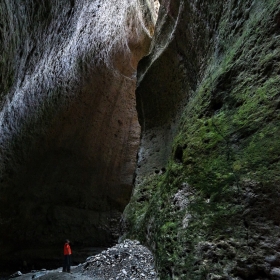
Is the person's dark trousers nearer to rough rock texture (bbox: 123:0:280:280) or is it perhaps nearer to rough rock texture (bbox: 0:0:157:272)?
rough rock texture (bbox: 123:0:280:280)

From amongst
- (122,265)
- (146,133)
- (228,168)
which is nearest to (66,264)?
(122,265)

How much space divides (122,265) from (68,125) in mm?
7676

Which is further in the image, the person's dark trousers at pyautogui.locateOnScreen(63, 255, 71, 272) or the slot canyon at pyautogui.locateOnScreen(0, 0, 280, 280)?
the person's dark trousers at pyautogui.locateOnScreen(63, 255, 71, 272)

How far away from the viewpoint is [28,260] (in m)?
10.4

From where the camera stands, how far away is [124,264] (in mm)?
4414

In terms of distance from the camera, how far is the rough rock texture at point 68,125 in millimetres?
9352

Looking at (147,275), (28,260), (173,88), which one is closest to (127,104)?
(173,88)

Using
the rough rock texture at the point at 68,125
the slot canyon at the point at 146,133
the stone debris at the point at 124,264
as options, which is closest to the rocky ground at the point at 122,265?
the stone debris at the point at 124,264

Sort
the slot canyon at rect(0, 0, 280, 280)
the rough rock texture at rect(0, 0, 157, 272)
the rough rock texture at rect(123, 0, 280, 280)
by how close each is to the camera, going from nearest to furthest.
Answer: the rough rock texture at rect(123, 0, 280, 280)
the slot canyon at rect(0, 0, 280, 280)
the rough rock texture at rect(0, 0, 157, 272)

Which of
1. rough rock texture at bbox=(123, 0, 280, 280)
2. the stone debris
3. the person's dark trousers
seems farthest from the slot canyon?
the person's dark trousers

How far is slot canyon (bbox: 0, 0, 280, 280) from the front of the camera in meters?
3.13

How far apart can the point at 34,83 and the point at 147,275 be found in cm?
754

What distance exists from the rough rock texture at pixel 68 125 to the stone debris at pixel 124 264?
4.62 meters

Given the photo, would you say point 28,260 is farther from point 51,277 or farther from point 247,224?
point 247,224
